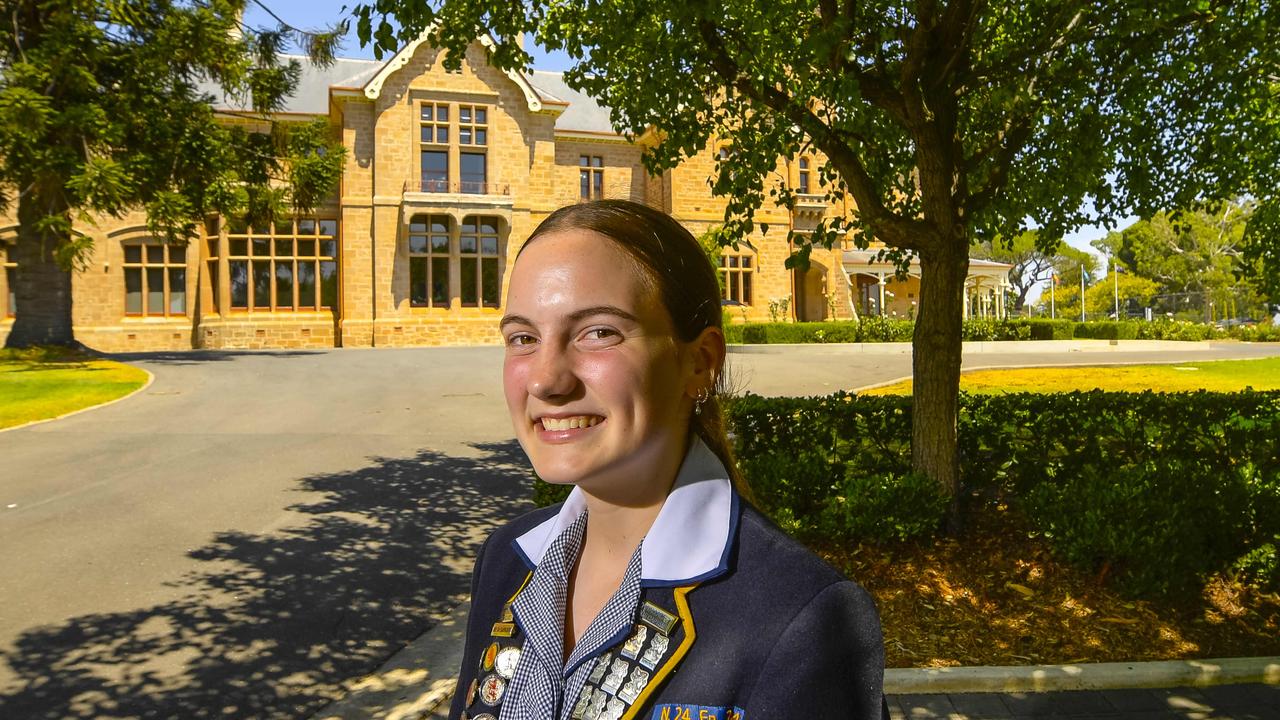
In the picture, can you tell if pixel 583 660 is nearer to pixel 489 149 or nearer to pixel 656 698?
pixel 656 698

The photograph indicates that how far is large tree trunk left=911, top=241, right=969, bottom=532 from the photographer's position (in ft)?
20.6

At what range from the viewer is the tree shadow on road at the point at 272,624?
4.36m

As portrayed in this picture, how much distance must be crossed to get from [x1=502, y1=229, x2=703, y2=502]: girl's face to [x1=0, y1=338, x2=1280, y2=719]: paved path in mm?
2997

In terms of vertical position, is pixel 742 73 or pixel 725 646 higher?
pixel 742 73

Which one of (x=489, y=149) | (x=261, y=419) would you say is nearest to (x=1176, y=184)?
(x=261, y=419)

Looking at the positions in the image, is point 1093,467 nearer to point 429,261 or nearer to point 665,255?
point 665,255

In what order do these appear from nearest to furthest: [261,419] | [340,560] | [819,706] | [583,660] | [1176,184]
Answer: [819,706] < [583,660] < [340,560] < [1176,184] < [261,419]

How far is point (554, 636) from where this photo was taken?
1355 millimetres

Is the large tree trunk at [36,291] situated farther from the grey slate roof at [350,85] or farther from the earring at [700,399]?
the earring at [700,399]

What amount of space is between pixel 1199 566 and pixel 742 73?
16.2 feet

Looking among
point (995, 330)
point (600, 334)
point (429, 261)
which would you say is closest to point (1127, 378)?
point (995, 330)

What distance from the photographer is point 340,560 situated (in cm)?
668

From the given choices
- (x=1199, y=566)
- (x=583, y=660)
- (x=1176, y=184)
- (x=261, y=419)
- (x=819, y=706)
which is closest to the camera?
(x=819, y=706)

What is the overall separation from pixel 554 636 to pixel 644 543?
9.0 inches
